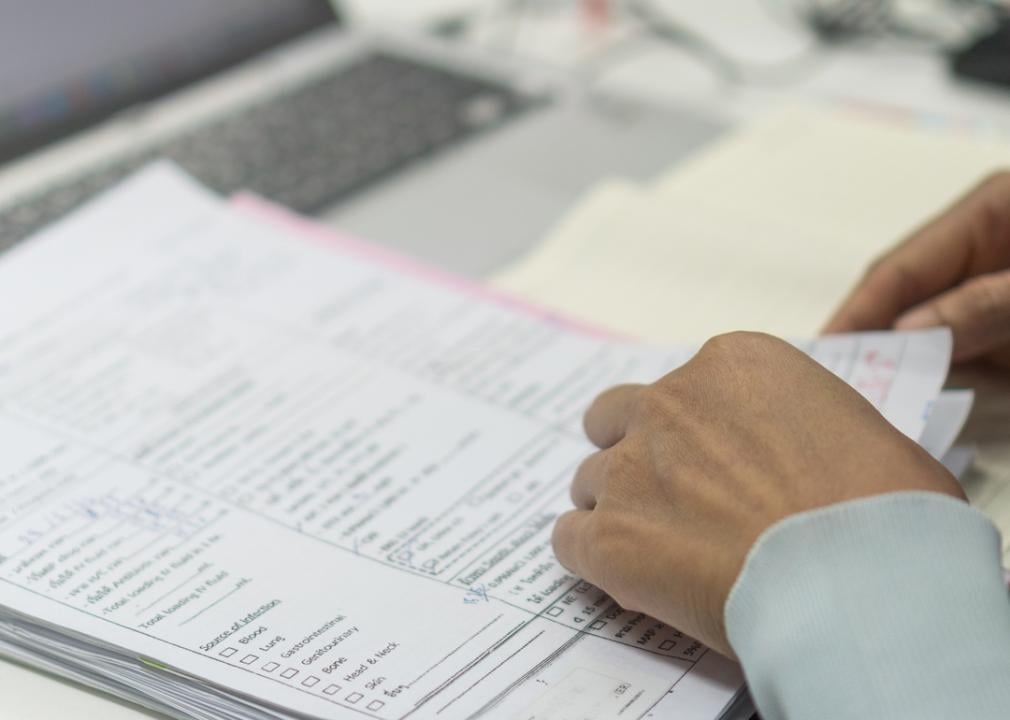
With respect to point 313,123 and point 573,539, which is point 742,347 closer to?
point 573,539

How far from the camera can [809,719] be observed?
1.36 ft

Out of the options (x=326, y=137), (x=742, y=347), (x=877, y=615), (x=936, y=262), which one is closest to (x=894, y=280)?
(x=936, y=262)

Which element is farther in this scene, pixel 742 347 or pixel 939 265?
pixel 939 265

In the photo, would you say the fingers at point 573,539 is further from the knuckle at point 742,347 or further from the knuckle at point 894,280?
the knuckle at point 894,280

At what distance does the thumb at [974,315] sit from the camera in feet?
1.99

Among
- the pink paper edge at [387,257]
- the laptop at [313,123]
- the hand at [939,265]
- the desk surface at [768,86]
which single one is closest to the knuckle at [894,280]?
the hand at [939,265]

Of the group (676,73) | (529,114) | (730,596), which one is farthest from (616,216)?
(730,596)

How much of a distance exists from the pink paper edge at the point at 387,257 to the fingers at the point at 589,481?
0.18 meters

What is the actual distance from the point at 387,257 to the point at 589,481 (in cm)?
31

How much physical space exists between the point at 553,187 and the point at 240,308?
31cm

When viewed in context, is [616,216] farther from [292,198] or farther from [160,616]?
[160,616]

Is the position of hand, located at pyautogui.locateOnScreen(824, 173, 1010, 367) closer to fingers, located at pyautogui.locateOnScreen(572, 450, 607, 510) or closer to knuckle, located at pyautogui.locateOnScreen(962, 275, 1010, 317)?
knuckle, located at pyautogui.locateOnScreen(962, 275, 1010, 317)

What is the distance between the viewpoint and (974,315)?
0.61 meters

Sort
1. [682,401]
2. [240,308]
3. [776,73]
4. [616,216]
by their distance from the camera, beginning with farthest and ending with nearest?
[776,73] < [616,216] < [240,308] < [682,401]
